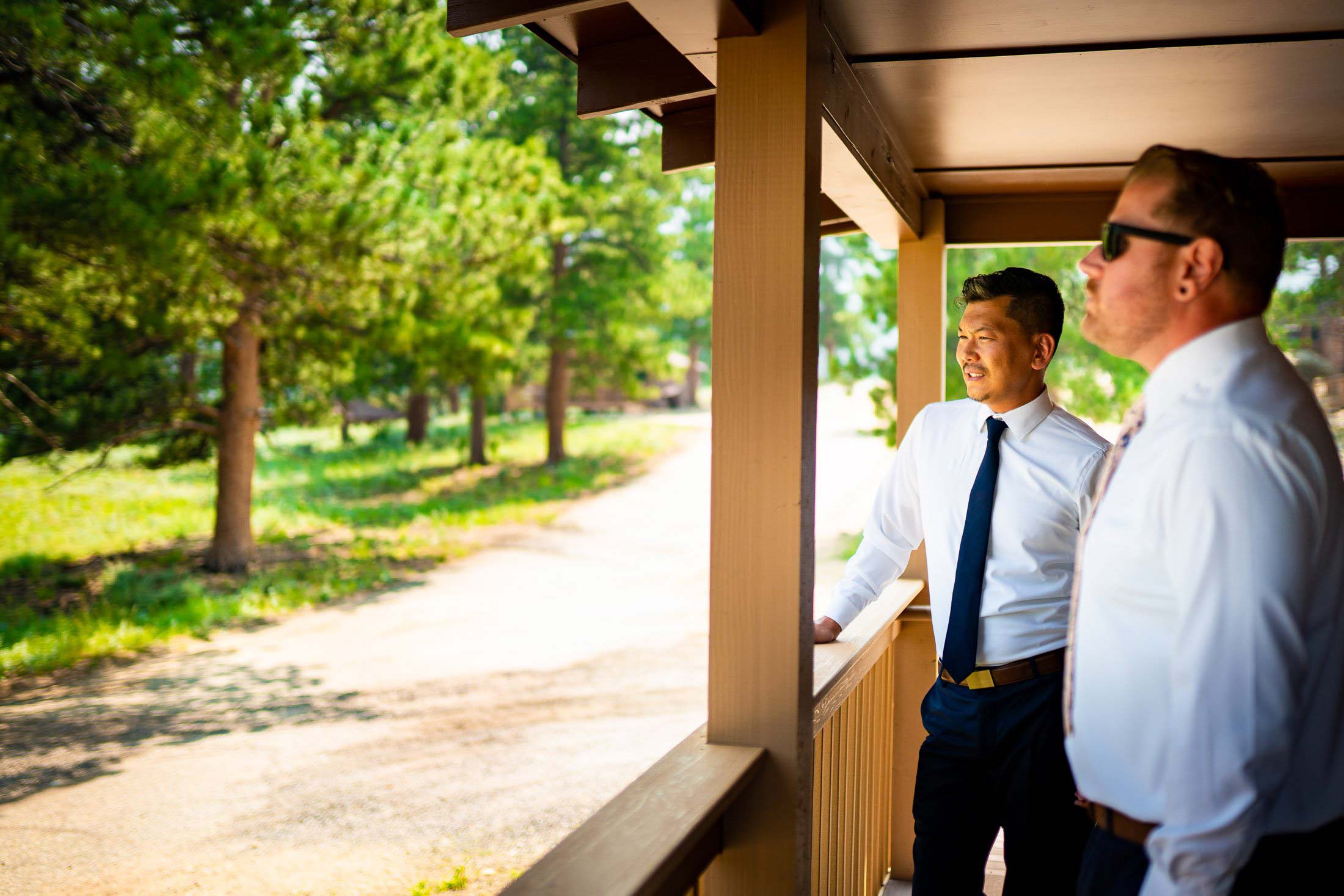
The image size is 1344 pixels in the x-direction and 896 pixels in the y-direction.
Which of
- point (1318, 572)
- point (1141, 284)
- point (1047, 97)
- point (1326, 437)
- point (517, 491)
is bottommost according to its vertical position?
point (517, 491)

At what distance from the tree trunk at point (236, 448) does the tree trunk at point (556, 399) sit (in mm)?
6956

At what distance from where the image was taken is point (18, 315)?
29.9 feet

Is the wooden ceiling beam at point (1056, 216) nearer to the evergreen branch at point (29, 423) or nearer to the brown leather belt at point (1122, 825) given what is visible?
the brown leather belt at point (1122, 825)

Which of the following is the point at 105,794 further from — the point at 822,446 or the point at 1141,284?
the point at 822,446

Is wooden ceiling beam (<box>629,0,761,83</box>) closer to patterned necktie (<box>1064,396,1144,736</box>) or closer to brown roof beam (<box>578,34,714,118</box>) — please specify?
brown roof beam (<box>578,34,714,118</box>)

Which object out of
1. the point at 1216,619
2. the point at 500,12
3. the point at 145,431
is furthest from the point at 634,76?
the point at 145,431

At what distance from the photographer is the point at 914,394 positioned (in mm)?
3711

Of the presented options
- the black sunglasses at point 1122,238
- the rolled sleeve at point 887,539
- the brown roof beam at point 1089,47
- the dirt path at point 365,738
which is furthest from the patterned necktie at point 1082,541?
the dirt path at point 365,738

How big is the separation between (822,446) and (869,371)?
1045cm

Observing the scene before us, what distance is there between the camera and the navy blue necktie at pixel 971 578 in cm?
218

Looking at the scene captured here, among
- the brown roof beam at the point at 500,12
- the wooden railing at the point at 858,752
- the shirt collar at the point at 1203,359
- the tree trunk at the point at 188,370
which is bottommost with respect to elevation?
the wooden railing at the point at 858,752

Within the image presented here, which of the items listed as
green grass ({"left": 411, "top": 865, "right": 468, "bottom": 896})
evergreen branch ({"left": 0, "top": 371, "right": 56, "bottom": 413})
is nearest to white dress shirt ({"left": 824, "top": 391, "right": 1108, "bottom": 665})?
green grass ({"left": 411, "top": 865, "right": 468, "bottom": 896})

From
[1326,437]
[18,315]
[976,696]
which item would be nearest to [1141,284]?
[1326,437]

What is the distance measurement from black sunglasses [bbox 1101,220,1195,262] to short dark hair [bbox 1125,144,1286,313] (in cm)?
1
